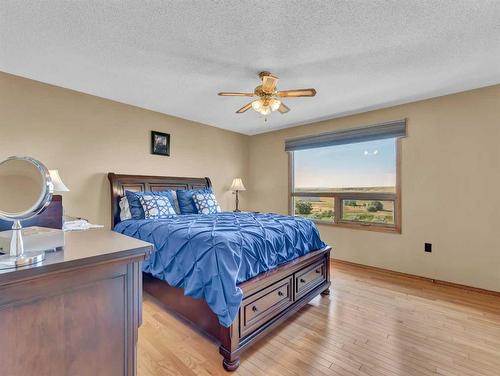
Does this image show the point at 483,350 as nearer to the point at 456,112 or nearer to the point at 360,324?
the point at 360,324

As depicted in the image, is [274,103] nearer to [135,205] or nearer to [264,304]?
[264,304]

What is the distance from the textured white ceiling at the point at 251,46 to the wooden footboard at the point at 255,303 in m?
1.92

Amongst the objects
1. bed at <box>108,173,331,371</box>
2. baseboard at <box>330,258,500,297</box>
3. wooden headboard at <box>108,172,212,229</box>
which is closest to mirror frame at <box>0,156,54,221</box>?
bed at <box>108,173,331,371</box>

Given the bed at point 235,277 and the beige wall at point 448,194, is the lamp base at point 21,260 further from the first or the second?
the beige wall at point 448,194

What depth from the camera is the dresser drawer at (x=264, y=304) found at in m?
1.83

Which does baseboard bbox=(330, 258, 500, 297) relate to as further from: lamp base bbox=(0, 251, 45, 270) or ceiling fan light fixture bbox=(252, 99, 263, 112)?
lamp base bbox=(0, 251, 45, 270)

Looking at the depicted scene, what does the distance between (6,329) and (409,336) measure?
254 centimetres

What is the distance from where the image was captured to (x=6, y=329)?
0.60 metres

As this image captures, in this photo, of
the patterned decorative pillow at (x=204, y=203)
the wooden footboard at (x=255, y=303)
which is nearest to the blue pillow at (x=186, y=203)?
the patterned decorative pillow at (x=204, y=203)

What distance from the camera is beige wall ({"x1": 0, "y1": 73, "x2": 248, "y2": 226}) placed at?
2.71m

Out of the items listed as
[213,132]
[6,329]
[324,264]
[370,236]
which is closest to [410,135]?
[370,236]

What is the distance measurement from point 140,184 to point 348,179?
3.25m

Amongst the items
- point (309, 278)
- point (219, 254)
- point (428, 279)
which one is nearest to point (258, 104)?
point (219, 254)

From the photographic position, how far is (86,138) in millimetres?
3184
